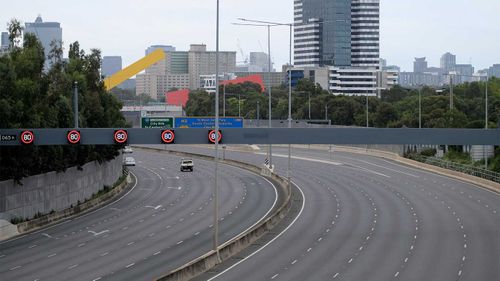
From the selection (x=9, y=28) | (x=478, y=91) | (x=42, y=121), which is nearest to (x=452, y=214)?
(x=42, y=121)

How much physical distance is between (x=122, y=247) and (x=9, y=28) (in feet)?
69.8

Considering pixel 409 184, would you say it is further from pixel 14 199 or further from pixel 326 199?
pixel 14 199

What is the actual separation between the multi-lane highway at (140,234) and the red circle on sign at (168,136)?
19.3 ft

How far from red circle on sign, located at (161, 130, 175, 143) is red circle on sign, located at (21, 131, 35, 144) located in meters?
7.34

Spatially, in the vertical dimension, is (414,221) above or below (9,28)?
below

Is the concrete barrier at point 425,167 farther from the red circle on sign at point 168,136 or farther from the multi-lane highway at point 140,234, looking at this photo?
the red circle on sign at point 168,136

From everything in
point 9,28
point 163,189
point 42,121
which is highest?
point 9,28

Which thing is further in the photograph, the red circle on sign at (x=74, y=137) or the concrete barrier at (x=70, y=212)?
the concrete barrier at (x=70, y=212)

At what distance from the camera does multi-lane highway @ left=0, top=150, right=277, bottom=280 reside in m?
41.7

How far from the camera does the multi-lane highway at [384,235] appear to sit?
41188mm

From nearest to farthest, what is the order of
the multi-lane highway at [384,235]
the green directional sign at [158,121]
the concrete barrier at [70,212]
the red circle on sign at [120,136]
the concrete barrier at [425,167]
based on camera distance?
the multi-lane highway at [384,235] < the red circle on sign at [120,136] < the concrete barrier at [70,212] < the green directional sign at [158,121] < the concrete barrier at [425,167]

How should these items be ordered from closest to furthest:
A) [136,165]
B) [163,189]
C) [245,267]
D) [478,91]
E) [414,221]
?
A: 1. [245,267]
2. [414,221]
3. [163,189]
4. [136,165]
5. [478,91]

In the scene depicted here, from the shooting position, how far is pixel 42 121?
202 ft

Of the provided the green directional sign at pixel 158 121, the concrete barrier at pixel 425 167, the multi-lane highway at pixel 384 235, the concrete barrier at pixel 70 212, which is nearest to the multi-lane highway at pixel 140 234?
the concrete barrier at pixel 70 212
